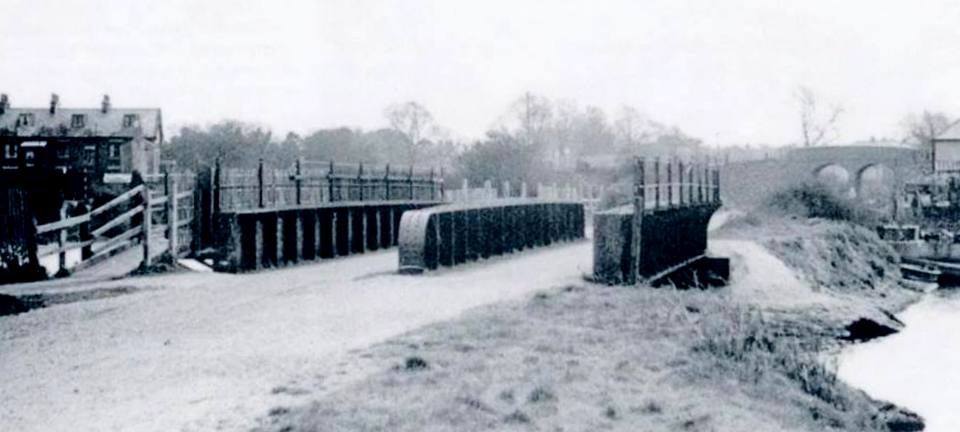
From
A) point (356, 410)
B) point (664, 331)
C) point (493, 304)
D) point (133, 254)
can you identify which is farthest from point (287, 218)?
point (356, 410)

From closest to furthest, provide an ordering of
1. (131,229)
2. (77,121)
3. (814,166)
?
1. (131,229)
2. (814,166)
3. (77,121)

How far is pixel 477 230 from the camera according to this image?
1861 cm

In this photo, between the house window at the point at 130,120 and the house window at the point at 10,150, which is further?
the house window at the point at 130,120

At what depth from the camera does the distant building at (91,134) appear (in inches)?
2486

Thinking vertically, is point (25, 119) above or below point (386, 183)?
above

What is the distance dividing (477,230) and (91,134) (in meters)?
55.1

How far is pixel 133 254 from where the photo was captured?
55.7 feet

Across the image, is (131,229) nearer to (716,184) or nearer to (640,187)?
(640,187)

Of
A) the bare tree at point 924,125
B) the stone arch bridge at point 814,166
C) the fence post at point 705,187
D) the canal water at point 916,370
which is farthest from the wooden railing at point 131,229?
the bare tree at point 924,125

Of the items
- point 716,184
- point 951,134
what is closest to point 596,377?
point 716,184

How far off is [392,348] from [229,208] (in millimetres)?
9482

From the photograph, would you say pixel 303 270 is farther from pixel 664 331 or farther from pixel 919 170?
pixel 919 170

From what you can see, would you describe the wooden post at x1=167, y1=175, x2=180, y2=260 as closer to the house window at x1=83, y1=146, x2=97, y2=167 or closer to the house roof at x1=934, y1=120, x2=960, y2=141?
the house window at x1=83, y1=146, x2=97, y2=167

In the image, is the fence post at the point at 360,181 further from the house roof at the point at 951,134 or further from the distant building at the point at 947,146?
the house roof at the point at 951,134
